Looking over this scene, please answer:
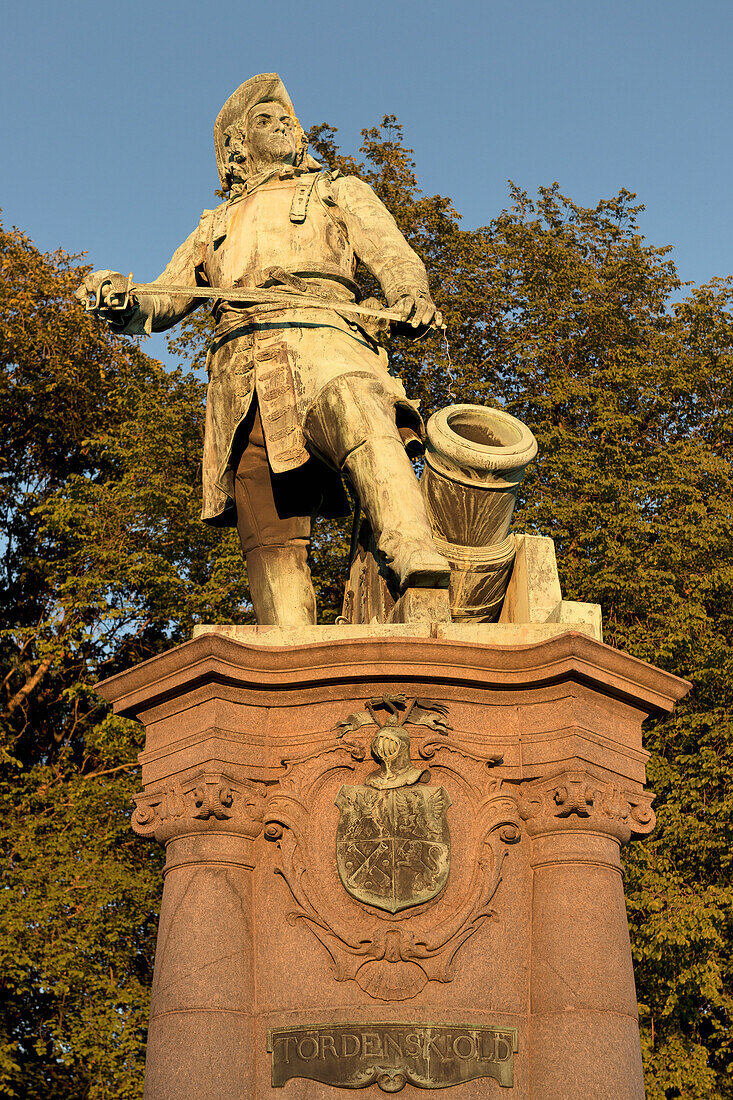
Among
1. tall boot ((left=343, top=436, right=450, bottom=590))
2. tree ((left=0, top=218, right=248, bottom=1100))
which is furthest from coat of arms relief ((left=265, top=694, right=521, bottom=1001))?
tree ((left=0, top=218, right=248, bottom=1100))

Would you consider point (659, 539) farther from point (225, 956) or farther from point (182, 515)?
point (225, 956)

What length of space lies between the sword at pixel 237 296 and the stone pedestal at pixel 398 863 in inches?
60.4

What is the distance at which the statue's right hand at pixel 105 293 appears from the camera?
6.76 meters

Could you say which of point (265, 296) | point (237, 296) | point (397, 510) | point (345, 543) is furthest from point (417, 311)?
point (345, 543)

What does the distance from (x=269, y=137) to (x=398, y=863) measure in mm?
3546

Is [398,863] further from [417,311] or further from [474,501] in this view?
[417,311]

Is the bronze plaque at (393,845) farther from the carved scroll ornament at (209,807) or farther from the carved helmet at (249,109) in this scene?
the carved helmet at (249,109)

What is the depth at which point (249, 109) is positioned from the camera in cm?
727

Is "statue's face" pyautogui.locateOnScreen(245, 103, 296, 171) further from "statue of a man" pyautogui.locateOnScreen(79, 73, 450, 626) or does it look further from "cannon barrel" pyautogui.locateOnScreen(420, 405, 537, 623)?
"cannon barrel" pyautogui.locateOnScreen(420, 405, 537, 623)

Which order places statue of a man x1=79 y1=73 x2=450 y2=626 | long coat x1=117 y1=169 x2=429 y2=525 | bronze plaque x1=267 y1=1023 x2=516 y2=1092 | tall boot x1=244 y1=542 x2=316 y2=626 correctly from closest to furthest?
bronze plaque x1=267 y1=1023 x2=516 y2=1092 < statue of a man x1=79 y1=73 x2=450 y2=626 < long coat x1=117 y1=169 x2=429 y2=525 < tall boot x1=244 y1=542 x2=316 y2=626

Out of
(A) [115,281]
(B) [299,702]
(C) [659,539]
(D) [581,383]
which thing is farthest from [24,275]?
(B) [299,702]

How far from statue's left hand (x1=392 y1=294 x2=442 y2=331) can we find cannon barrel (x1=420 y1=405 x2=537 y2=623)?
1.24 ft

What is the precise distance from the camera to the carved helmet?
23.9 feet

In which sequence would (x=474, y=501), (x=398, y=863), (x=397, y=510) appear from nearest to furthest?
1. (x=398, y=863)
2. (x=397, y=510)
3. (x=474, y=501)
